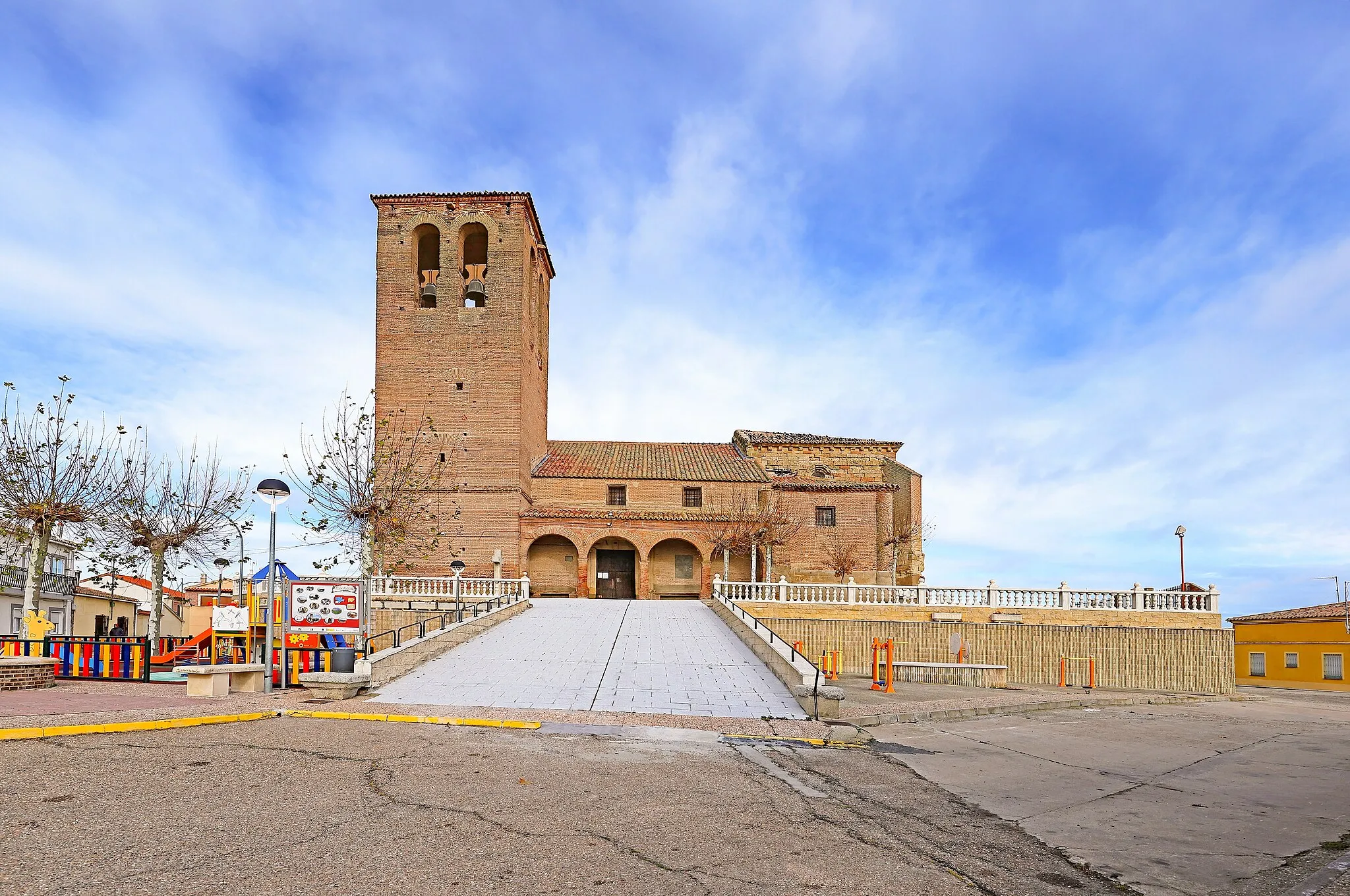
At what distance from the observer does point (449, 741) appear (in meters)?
9.22

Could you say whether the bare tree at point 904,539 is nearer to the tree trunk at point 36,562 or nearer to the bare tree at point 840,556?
the bare tree at point 840,556

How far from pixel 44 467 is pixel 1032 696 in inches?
1066

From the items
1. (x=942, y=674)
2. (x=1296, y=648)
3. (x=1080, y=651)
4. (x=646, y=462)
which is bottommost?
(x=1296, y=648)

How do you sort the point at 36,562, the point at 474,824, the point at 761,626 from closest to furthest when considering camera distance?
1. the point at 474,824
2. the point at 761,626
3. the point at 36,562

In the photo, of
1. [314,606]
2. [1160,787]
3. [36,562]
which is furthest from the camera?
[36,562]

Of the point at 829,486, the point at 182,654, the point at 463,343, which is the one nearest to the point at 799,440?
the point at 829,486

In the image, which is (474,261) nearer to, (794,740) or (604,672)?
(604,672)

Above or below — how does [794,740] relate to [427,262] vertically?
below

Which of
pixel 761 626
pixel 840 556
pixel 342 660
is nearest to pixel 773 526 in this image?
pixel 840 556

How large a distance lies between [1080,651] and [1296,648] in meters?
23.8

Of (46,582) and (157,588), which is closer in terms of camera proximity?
(157,588)

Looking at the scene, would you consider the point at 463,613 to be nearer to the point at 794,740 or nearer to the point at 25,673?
the point at 25,673

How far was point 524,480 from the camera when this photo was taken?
38344 mm

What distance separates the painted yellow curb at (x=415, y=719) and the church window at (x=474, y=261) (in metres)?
28.8
